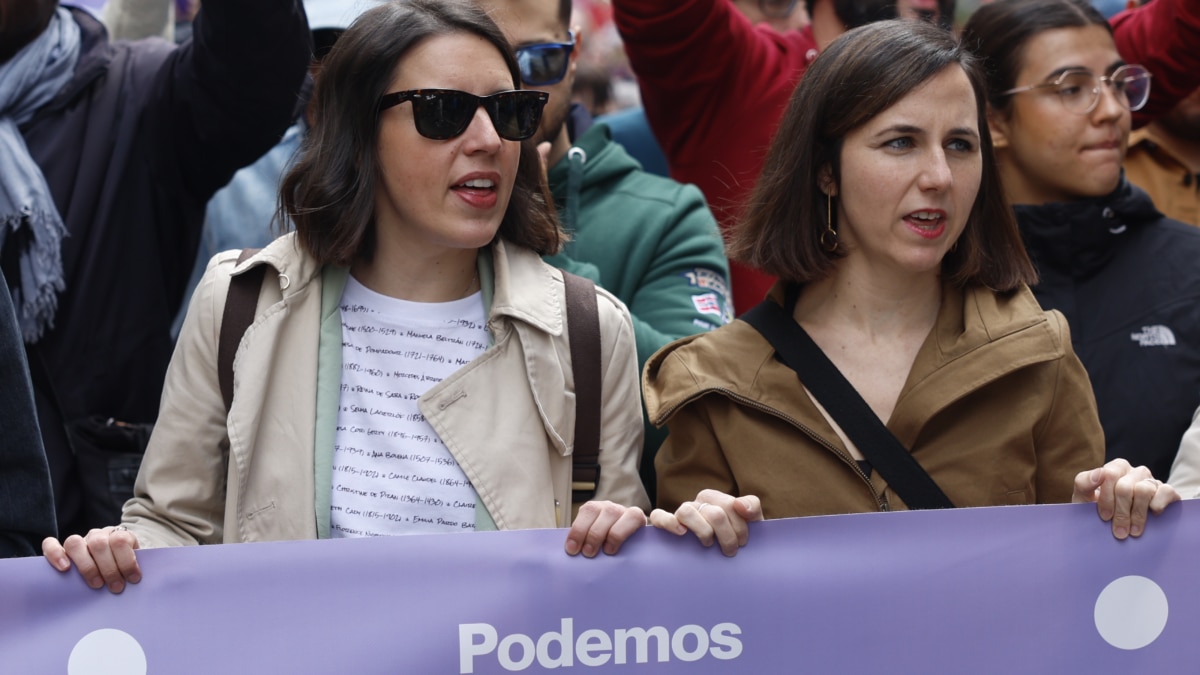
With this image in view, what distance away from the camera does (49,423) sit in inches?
141

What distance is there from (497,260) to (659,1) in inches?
59.7

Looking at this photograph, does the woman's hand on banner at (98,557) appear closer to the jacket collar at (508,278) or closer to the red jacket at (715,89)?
the jacket collar at (508,278)

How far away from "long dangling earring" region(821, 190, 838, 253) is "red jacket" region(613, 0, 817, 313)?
1177 millimetres

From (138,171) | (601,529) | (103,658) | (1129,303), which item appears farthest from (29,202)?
(1129,303)

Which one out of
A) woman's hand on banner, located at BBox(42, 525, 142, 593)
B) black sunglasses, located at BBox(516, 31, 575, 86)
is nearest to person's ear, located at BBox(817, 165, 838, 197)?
black sunglasses, located at BBox(516, 31, 575, 86)

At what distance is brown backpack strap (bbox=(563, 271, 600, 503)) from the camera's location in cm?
295

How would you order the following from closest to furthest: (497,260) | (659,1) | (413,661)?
(413,661) → (497,260) → (659,1)

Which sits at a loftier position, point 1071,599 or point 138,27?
point 138,27

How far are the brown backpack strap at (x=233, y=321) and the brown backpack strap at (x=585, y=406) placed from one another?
25.6 inches

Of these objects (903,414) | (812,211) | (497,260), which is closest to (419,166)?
(497,260)

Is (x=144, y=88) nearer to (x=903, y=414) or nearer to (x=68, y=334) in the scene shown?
(x=68, y=334)

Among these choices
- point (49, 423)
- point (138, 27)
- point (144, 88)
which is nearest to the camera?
point (49, 423)

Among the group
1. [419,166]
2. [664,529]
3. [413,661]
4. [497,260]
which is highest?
[419,166]

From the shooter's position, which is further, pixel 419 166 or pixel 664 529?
pixel 419 166
